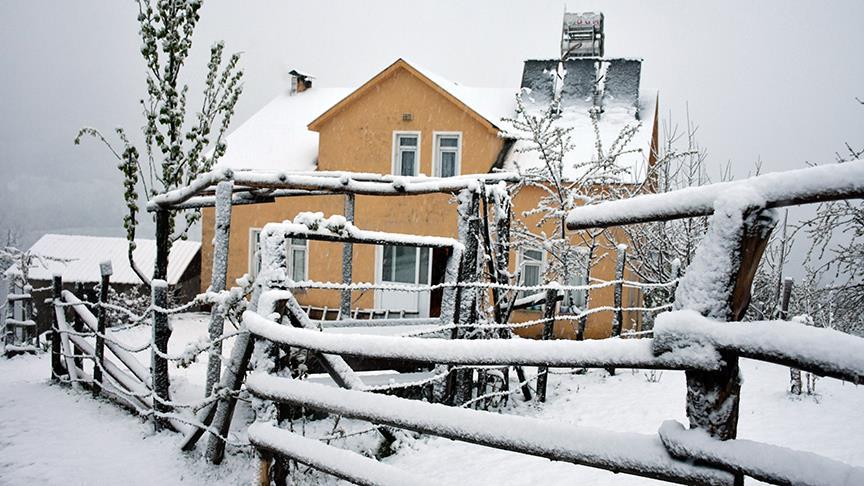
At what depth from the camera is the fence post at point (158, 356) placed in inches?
194

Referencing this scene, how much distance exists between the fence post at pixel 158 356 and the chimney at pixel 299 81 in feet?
44.9

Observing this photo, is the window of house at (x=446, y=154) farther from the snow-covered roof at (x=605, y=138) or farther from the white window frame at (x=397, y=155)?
the snow-covered roof at (x=605, y=138)

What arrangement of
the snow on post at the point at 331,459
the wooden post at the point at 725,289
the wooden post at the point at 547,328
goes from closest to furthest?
the wooden post at the point at 725,289 < the snow on post at the point at 331,459 < the wooden post at the point at 547,328

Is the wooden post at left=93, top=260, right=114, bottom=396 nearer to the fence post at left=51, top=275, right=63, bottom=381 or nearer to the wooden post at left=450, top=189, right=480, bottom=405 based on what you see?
the fence post at left=51, top=275, right=63, bottom=381

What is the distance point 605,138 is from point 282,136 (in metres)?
8.41

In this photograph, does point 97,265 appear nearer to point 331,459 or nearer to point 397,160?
point 397,160

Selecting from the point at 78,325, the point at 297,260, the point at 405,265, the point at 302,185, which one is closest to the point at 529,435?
the point at 302,185

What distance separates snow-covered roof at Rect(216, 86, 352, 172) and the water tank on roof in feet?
22.9

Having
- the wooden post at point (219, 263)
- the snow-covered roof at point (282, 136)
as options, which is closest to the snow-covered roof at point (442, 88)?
the snow-covered roof at point (282, 136)

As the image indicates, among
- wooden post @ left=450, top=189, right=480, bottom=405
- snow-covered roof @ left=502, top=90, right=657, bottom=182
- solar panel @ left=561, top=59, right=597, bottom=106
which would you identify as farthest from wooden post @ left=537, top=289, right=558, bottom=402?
solar panel @ left=561, top=59, right=597, bottom=106

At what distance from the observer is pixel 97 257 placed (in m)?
19.0

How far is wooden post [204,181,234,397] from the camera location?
4.21 m

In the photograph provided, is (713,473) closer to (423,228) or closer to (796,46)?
(423,228)

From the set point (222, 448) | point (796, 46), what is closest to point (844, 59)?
point (796, 46)
